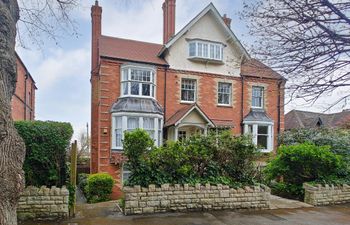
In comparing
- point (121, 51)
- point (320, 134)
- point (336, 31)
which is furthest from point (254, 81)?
point (336, 31)

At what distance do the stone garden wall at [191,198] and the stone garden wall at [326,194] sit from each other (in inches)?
76.7

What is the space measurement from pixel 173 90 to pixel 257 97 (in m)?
6.08

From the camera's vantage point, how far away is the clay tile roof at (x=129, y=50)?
1619 cm

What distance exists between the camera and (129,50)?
57.1 feet

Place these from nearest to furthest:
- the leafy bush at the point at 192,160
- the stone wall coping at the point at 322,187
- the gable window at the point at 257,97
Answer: the leafy bush at the point at 192,160 → the stone wall coping at the point at 322,187 → the gable window at the point at 257,97

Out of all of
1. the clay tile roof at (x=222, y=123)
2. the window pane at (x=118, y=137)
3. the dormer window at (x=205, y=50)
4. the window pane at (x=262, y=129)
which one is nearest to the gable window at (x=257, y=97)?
the window pane at (x=262, y=129)

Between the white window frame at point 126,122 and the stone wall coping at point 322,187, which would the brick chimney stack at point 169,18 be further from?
the stone wall coping at point 322,187

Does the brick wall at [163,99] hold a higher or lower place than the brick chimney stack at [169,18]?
lower

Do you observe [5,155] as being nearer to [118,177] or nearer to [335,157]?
[335,157]

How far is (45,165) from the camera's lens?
789 cm

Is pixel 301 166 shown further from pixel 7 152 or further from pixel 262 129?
pixel 7 152

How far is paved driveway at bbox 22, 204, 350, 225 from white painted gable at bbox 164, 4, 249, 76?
9.99 m

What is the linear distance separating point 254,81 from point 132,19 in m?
13.6

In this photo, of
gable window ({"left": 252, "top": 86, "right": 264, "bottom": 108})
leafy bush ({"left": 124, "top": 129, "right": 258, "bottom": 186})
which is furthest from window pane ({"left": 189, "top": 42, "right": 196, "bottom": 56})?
leafy bush ({"left": 124, "top": 129, "right": 258, "bottom": 186})
